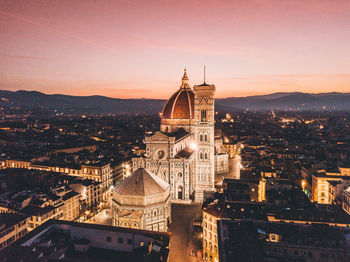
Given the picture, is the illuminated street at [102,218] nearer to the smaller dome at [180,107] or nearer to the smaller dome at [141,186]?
the smaller dome at [141,186]

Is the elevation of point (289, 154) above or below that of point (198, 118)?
below

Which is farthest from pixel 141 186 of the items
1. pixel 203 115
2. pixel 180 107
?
pixel 180 107

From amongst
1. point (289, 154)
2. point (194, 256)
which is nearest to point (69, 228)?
point (194, 256)

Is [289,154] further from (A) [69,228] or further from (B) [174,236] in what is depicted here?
(A) [69,228]

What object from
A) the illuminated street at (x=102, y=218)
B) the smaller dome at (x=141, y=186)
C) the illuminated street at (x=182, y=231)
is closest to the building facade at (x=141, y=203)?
the smaller dome at (x=141, y=186)

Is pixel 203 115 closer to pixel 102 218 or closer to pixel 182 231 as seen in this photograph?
pixel 182 231

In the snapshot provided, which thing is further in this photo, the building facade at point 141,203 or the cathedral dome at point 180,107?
the cathedral dome at point 180,107

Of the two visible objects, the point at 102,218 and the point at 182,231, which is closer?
the point at 182,231
